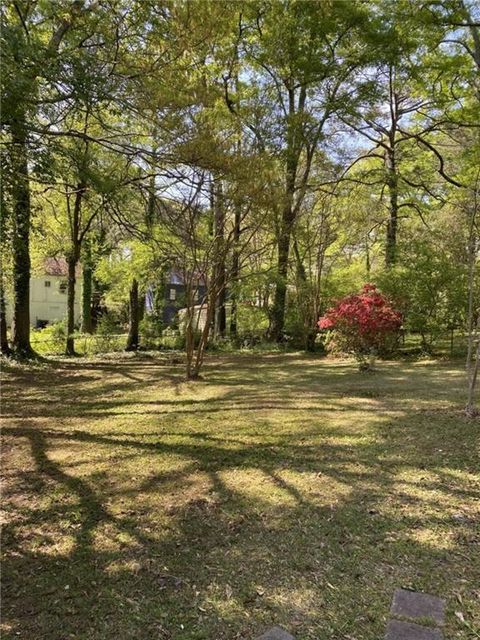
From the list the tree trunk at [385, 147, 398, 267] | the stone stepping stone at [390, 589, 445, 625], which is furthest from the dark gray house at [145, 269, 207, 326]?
the tree trunk at [385, 147, 398, 267]

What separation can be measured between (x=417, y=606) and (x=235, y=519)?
1.11m

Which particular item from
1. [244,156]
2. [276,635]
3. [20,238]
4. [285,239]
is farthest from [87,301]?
[276,635]

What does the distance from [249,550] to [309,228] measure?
1065 cm

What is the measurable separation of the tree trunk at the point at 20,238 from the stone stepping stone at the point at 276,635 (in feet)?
12.4

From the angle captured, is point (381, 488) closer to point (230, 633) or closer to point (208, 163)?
point (230, 633)

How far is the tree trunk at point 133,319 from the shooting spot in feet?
44.7

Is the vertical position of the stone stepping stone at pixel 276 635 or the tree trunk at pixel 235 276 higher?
the tree trunk at pixel 235 276

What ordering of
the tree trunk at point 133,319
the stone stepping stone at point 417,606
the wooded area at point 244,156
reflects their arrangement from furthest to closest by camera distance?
the tree trunk at point 133,319 < the wooded area at point 244,156 < the stone stepping stone at point 417,606

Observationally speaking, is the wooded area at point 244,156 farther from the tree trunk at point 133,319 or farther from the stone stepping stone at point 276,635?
the stone stepping stone at point 276,635

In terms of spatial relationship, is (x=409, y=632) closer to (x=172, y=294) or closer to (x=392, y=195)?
(x=392, y=195)

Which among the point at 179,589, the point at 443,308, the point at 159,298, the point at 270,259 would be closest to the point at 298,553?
the point at 179,589

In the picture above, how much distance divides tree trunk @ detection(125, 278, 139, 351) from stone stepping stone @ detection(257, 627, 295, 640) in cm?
1227

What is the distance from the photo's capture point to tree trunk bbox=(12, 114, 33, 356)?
406 cm

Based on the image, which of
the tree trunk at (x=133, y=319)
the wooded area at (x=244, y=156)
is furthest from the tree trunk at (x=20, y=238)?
the tree trunk at (x=133, y=319)
